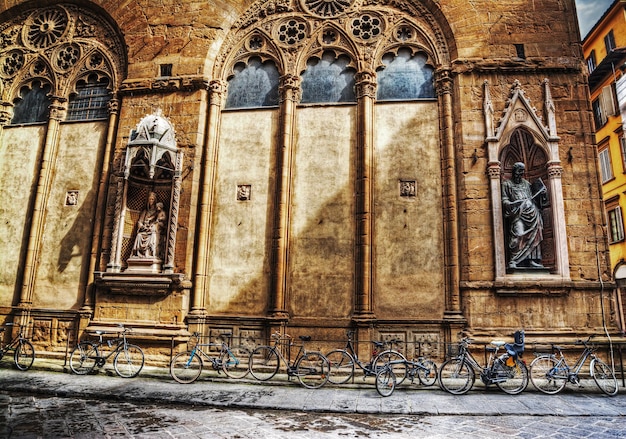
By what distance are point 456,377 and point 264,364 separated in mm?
4215

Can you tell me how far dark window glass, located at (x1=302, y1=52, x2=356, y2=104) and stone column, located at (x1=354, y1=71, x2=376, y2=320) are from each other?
357mm

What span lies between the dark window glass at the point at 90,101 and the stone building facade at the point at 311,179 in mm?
72

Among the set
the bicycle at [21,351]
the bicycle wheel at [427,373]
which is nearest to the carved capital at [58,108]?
the bicycle at [21,351]

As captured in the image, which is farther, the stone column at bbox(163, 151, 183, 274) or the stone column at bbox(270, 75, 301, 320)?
the stone column at bbox(163, 151, 183, 274)

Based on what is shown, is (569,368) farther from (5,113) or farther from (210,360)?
(5,113)

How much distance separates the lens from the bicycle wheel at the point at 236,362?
930 centimetres

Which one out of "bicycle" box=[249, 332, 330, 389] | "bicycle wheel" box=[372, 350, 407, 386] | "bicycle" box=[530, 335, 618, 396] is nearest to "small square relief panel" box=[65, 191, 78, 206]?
"bicycle" box=[249, 332, 330, 389]

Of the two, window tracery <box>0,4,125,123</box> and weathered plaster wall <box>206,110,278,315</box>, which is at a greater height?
window tracery <box>0,4,125,123</box>

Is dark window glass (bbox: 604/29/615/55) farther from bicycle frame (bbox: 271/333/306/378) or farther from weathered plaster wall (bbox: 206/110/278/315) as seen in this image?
bicycle frame (bbox: 271/333/306/378)

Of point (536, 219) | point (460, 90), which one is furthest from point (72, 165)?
point (536, 219)

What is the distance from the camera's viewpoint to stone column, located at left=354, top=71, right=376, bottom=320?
33.5ft

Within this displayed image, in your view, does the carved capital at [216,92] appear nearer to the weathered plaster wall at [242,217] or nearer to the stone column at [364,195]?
the weathered plaster wall at [242,217]

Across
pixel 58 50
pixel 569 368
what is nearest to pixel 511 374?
pixel 569 368

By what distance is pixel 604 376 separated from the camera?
27.7 ft
